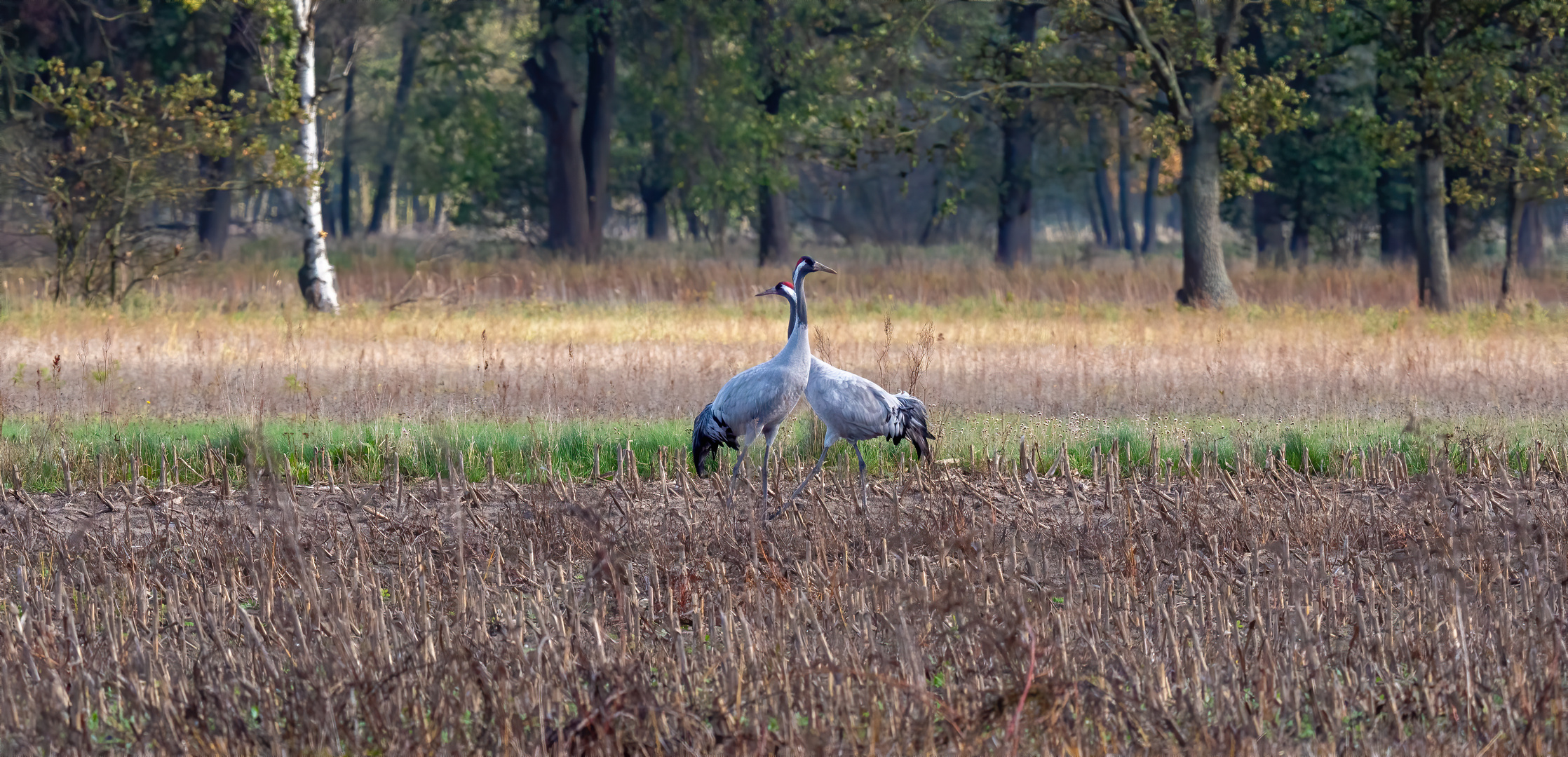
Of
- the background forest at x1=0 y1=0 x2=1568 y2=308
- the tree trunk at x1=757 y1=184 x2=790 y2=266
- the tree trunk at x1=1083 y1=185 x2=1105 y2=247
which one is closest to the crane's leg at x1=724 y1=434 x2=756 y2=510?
the background forest at x1=0 y1=0 x2=1568 y2=308

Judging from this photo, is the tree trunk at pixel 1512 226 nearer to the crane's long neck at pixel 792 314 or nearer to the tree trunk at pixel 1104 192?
the crane's long neck at pixel 792 314

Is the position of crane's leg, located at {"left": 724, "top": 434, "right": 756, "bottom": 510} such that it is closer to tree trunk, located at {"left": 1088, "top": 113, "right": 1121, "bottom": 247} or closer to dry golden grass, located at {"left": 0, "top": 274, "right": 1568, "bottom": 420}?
dry golden grass, located at {"left": 0, "top": 274, "right": 1568, "bottom": 420}

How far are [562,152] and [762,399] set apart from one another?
24.0 meters

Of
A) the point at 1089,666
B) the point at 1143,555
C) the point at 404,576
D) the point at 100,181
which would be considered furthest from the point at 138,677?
the point at 100,181

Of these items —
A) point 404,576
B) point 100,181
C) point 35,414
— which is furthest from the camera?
point 100,181

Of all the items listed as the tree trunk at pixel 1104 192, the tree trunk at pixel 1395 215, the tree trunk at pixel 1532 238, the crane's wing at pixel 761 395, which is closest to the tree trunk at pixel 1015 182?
the tree trunk at pixel 1395 215

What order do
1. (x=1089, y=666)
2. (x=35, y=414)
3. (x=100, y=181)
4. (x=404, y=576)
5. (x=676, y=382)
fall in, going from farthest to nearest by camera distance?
(x=100, y=181) < (x=676, y=382) < (x=35, y=414) < (x=404, y=576) < (x=1089, y=666)

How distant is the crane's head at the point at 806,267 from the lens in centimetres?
899

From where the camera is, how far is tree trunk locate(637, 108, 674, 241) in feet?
129

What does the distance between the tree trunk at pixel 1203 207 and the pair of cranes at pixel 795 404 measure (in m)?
14.4

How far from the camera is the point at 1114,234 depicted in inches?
2392

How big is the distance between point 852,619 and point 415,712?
1.67m

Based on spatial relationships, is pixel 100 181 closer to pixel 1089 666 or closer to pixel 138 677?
pixel 138 677

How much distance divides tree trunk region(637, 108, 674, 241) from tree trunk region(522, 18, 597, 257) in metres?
2.27
